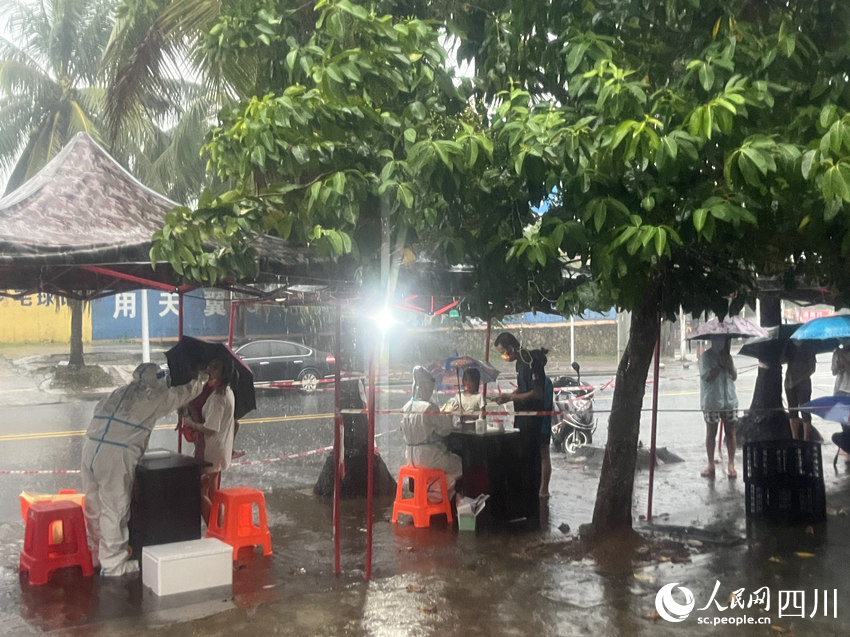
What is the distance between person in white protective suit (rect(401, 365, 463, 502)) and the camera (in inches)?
316

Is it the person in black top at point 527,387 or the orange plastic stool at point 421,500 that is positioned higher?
the person in black top at point 527,387

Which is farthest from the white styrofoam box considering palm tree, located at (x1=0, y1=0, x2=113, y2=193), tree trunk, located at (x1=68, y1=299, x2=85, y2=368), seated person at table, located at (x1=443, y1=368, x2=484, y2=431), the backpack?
tree trunk, located at (x1=68, y1=299, x2=85, y2=368)

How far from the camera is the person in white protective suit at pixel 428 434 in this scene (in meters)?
8.03

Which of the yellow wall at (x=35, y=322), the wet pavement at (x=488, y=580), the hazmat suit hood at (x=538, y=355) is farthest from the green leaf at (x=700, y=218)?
the yellow wall at (x=35, y=322)

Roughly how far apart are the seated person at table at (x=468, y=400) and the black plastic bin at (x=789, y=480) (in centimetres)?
259

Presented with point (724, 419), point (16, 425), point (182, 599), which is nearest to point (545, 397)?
point (724, 419)

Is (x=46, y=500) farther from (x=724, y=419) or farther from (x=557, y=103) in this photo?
(x=724, y=419)

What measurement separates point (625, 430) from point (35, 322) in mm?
25844

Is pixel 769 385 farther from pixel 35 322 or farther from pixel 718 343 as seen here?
pixel 35 322

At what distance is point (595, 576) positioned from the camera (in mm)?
6434

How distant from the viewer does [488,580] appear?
634cm

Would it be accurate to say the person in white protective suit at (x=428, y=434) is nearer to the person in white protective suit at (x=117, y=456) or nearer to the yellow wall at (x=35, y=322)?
the person in white protective suit at (x=117, y=456)

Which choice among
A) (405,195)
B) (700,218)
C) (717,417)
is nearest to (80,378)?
(717,417)

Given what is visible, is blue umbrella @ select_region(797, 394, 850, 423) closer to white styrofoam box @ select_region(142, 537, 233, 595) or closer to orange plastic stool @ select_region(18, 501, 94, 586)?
white styrofoam box @ select_region(142, 537, 233, 595)
